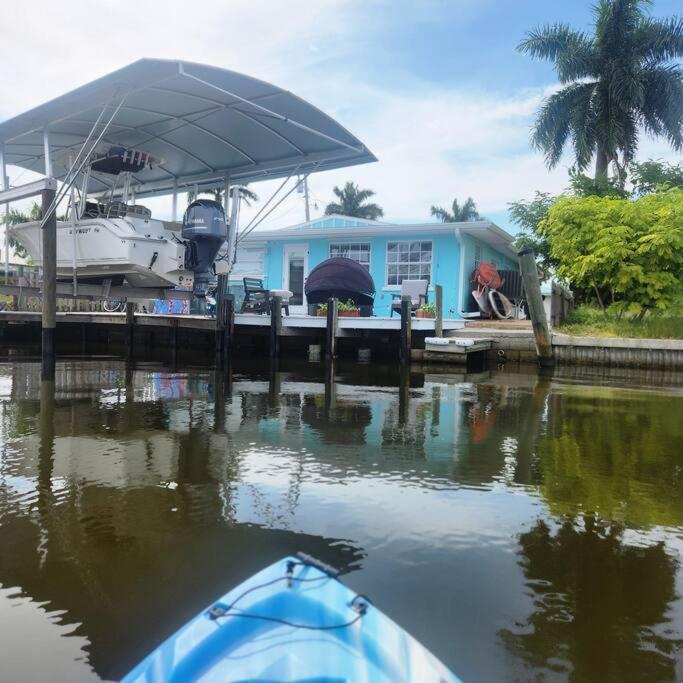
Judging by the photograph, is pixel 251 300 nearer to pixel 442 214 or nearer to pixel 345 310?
pixel 345 310

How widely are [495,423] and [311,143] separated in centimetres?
766

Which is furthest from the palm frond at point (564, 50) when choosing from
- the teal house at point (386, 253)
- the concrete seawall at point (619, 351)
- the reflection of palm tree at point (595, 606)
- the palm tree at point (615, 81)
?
the reflection of palm tree at point (595, 606)

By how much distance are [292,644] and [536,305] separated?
12.8 m

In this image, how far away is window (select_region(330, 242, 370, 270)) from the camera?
19953mm

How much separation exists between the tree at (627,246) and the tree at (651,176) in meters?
6.56

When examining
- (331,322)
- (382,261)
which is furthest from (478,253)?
(331,322)

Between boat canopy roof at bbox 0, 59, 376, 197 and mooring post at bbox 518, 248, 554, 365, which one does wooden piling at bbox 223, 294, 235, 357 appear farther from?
mooring post at bbox 518, 248, 554, 365

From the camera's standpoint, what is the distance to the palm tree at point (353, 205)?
152ft

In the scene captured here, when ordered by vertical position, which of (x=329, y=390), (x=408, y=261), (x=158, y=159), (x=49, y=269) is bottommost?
(x=329, y=390)

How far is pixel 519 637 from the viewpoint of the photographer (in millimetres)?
2428

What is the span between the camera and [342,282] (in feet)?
53.7

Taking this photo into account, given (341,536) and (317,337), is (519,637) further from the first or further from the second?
(317,337)

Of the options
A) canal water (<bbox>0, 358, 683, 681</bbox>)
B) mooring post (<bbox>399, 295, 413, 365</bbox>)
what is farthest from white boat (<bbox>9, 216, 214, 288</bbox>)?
canal water (<bbox>0, 358, 683, 681</bbox>)

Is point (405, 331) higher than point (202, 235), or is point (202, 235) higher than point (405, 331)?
point (202, 235)
